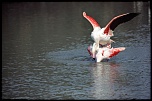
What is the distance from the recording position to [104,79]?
12.2 meters

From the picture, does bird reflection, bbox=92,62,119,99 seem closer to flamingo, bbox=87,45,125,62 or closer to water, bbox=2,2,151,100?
water, bbox=2,2,151,100

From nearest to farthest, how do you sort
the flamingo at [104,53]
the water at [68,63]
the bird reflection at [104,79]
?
1. the bird reflection at [104,79]
2. the water at [68,63]
3. the flamingo at [104,53]

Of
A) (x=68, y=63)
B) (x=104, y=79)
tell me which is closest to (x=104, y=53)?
(x=68, y=63)

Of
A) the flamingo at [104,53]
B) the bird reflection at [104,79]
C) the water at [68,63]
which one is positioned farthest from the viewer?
the flamingo at [104,53]

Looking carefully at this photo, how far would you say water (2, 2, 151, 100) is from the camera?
11273 mm

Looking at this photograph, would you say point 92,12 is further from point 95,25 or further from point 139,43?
point 95,25

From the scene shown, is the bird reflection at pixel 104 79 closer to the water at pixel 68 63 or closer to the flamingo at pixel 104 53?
the water at pixel 68 63

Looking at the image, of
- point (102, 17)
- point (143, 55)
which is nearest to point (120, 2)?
point (102, 17)

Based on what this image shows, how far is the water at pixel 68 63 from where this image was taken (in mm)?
11273

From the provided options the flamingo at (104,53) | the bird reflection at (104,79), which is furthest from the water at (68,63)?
the flamingo at (104,53)

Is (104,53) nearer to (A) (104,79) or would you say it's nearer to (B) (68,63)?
(B) (68,63)

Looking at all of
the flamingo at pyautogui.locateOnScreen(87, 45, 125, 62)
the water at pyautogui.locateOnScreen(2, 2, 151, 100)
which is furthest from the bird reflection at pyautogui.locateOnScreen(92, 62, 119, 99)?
the flamingo at pyautogui.locateOnScreen(87, 45, 125, 62)

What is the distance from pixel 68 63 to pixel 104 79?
202cm

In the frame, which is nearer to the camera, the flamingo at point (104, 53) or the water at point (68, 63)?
the water at point (68, 63)
